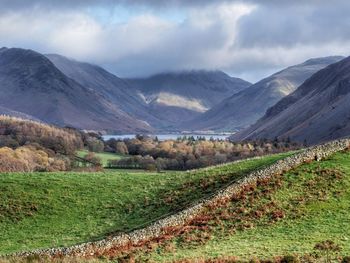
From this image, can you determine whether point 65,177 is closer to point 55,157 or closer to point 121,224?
point 121,224

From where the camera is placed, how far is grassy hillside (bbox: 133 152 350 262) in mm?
38500

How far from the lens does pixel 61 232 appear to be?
49.2 metres

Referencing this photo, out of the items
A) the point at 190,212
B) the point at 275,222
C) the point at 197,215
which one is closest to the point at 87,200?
the point at 190,212

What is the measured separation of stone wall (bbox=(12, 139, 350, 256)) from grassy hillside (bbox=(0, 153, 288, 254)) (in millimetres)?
3173

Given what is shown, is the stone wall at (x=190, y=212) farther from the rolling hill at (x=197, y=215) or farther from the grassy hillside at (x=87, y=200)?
the grassy hillside at (x=87, y=200)

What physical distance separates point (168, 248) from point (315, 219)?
1287 centimetres

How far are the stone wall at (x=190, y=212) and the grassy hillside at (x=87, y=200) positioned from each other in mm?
3173

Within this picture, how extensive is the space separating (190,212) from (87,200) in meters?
13.5

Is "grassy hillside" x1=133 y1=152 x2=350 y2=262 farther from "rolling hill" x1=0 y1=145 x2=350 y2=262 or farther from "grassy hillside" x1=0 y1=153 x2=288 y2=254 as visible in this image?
"grassy hillside" x1=0 y1=153 x2=288 y2=254

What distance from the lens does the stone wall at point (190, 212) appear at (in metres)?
41.4

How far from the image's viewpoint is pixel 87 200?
57344 millimetres

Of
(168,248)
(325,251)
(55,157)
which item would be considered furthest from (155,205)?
(55,157)

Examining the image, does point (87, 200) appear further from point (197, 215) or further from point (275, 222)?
point (275, 222)

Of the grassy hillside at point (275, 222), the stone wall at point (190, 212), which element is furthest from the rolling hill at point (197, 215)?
the stone wall at point (190, 212)
